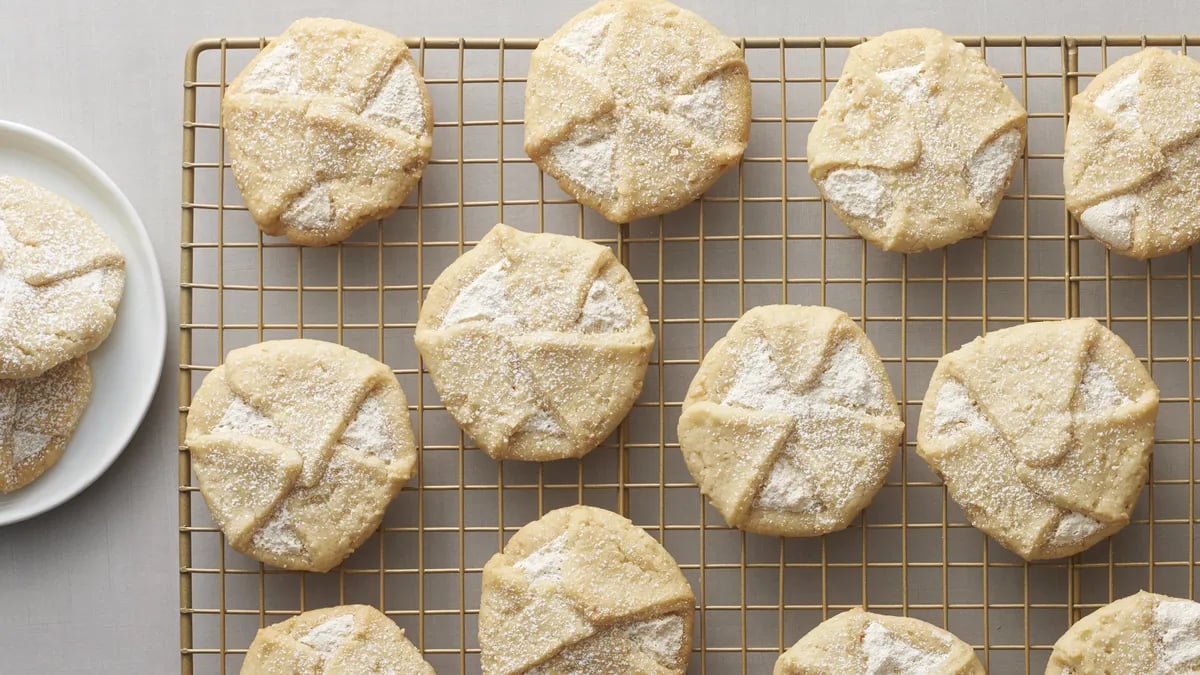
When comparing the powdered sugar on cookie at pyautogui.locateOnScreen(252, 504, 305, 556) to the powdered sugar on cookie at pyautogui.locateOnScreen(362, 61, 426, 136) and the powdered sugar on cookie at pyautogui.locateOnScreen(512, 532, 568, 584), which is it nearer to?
the powdered sugar on cookie at pyautogui.locateOnScreen(512, 532, 568, 584)

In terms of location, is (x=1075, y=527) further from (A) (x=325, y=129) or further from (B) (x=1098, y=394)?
(A) (x=325, y=129)

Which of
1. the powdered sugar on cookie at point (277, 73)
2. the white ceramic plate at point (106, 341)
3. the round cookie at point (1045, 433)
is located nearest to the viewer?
the round cookie at point (1045, 433)

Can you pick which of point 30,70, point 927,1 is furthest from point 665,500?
point 30,70

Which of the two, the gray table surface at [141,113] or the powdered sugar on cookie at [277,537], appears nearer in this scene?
the powdered sugar on cookie at [277,537]

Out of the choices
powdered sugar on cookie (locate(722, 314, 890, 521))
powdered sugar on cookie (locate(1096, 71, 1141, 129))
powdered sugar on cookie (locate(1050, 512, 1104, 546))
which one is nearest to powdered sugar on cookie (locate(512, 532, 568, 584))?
powdered sugar on cookie (locate(722, 314, 890, 521))

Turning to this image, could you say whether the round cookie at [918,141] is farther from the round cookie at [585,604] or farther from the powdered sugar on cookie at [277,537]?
the powdered sugar on cookie at [277,537]

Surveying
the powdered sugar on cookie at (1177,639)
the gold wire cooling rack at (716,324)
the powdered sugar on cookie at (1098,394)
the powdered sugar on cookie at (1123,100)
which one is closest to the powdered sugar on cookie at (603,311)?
the gold wire cooling rack at (716,324)

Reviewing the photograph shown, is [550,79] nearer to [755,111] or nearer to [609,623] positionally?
[755,111]
